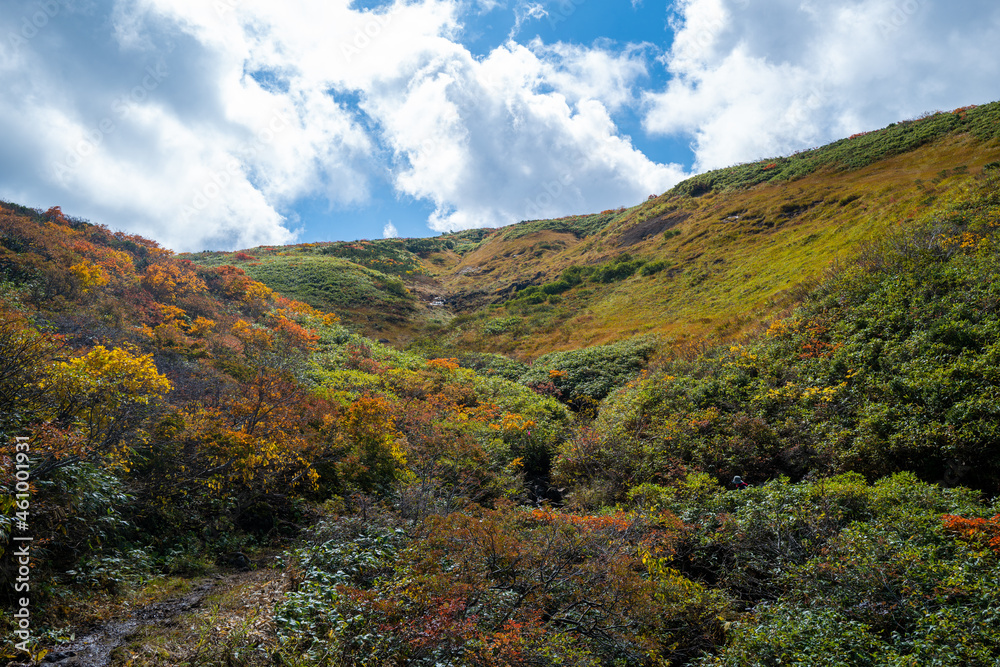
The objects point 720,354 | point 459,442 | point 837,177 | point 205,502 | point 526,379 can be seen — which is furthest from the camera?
point 837,177

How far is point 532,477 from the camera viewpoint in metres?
14.6

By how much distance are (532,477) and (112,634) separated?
10.9 metres

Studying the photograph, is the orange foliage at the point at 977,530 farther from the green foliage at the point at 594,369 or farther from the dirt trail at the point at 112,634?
the green foliage at the point at 594,369

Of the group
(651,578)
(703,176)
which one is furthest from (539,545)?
(703,176)

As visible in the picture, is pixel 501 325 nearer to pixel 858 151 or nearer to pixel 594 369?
pixel 594 369

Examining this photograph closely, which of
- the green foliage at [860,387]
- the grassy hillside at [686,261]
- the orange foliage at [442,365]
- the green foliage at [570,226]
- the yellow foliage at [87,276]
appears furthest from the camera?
the green foliage at [570,226]

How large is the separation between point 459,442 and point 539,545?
6.87 metres

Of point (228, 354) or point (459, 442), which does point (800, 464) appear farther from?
point (228, 354)

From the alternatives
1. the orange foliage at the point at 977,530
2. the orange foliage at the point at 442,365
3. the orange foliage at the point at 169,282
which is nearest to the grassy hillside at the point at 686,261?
the orange foliage at the point at 442,365

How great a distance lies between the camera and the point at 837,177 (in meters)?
32.4
